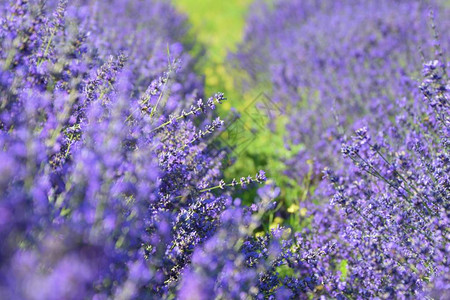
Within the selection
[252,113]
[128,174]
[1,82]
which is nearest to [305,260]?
[128,174]

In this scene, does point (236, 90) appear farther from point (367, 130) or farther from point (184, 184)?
point (184, 184)

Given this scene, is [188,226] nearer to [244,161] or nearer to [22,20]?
[22,20]

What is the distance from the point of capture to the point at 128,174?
1.55 metres

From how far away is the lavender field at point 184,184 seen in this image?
135 centimetres

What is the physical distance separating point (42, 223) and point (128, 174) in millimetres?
310

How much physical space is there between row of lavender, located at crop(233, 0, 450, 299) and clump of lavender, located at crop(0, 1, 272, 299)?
59 centimetres

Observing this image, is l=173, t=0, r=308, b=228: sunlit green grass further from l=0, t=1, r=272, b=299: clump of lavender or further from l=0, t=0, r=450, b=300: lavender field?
l=0, t=1, r=272, b=299: clump of lavender

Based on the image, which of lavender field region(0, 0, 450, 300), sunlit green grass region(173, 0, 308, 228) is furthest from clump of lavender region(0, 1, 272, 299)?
sunlit green grass region(173, 0, 308, 228)

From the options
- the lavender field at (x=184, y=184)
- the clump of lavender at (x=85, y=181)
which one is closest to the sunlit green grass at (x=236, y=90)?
the lavender field at (x=184, y=184)

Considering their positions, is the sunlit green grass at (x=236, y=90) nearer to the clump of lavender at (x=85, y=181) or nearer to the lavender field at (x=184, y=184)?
the lavender field at (x=184, y=184)

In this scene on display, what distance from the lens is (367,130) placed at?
2.93 m

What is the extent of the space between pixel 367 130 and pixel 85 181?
1.95m

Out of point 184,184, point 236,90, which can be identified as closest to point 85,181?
point 184,184

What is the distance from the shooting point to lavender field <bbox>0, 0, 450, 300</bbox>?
1350 mm
